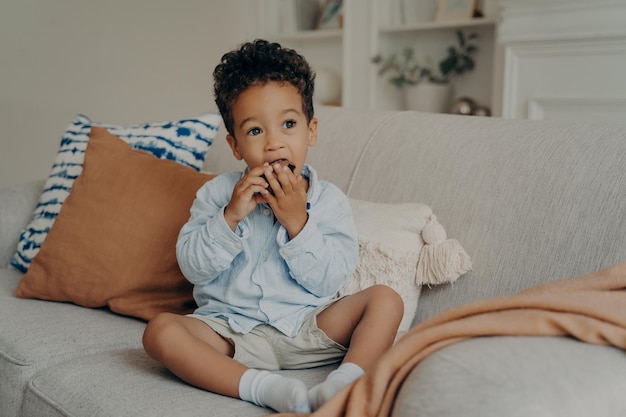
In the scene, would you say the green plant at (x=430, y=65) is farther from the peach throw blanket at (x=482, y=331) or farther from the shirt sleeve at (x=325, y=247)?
the peach throw blanket at (x=482, y=331)

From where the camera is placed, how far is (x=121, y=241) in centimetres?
184

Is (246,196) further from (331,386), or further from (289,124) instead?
(331,386)

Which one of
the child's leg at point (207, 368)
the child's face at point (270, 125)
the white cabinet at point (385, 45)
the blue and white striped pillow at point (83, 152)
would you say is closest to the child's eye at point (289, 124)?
the child's face at point (270, 125)

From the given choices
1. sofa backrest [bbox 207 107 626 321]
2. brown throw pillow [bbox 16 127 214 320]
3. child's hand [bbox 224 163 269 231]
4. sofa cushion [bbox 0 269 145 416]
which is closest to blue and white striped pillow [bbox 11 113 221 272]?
brown throw pillow [bbox 16 127 214 320]

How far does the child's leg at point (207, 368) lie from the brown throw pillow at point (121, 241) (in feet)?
1.40

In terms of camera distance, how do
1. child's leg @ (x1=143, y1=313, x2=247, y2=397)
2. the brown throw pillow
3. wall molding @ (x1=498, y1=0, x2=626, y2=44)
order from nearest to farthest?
child's leg @ (x1=143, y1=313, x2=247, y2=397), the brown throw pillow, wall molding @ (x1=498, y1=0, x2=626, y2=44)

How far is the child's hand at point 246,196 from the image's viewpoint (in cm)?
140

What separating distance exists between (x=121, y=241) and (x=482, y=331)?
1.11m

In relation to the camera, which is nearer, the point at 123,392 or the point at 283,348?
the point at 123,392

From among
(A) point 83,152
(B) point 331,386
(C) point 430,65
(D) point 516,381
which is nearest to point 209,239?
(B) point 331,386

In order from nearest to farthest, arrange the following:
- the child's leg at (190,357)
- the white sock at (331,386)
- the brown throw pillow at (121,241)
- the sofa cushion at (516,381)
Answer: the sofa cushion at (516,381) → the white sock at (331,386) → the child's leg at (190,357) → the brown throw pillow at (121,241)

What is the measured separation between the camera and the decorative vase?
357 cm

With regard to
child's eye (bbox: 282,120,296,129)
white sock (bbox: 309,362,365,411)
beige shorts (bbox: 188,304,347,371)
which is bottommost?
beige shorts (bbox: 188,304,347,371)

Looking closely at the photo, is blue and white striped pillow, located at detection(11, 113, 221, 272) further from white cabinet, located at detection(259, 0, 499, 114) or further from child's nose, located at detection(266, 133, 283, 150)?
white cabinet, located at detection(259, 0, 499, 114)
